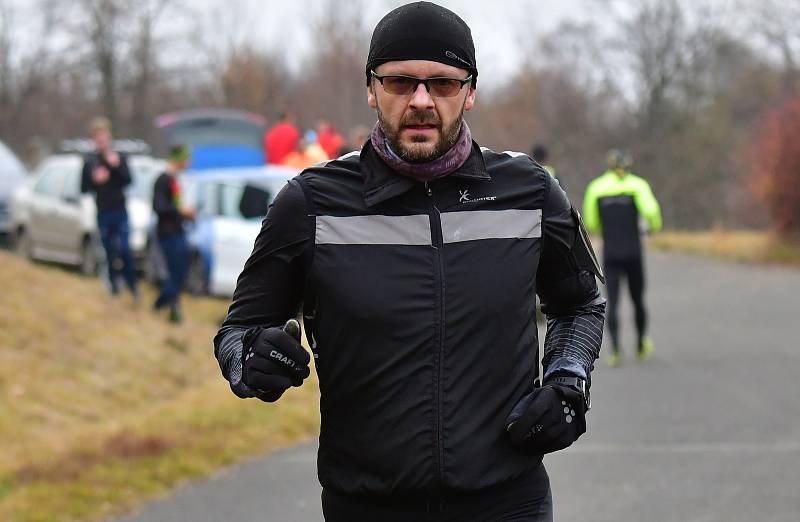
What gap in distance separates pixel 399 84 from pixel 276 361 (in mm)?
736

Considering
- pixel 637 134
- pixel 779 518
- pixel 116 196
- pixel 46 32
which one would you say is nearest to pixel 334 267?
pixel 779 518

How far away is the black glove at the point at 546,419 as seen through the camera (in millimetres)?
3326

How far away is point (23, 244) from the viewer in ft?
63.6

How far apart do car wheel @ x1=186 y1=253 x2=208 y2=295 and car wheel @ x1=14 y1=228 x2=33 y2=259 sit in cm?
296

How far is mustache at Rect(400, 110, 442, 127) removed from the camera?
3348mm

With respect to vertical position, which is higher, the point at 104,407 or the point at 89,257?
the point at 104,407

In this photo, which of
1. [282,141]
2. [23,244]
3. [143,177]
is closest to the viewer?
[143,177]

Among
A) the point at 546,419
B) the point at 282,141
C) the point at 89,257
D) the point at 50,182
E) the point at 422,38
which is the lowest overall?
the point at 89,257

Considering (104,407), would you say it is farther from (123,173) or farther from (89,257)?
(89,257)

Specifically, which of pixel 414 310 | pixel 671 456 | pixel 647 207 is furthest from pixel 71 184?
pixel 414 310

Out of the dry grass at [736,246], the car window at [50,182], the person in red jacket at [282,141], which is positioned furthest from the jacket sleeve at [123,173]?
the dry grass at [736,246]

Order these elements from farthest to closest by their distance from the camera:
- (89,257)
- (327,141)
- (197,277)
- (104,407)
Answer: (327,141), (89,257), (197,277), (104,407)

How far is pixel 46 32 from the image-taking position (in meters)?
39.4

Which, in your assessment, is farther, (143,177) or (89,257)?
(143,177)
